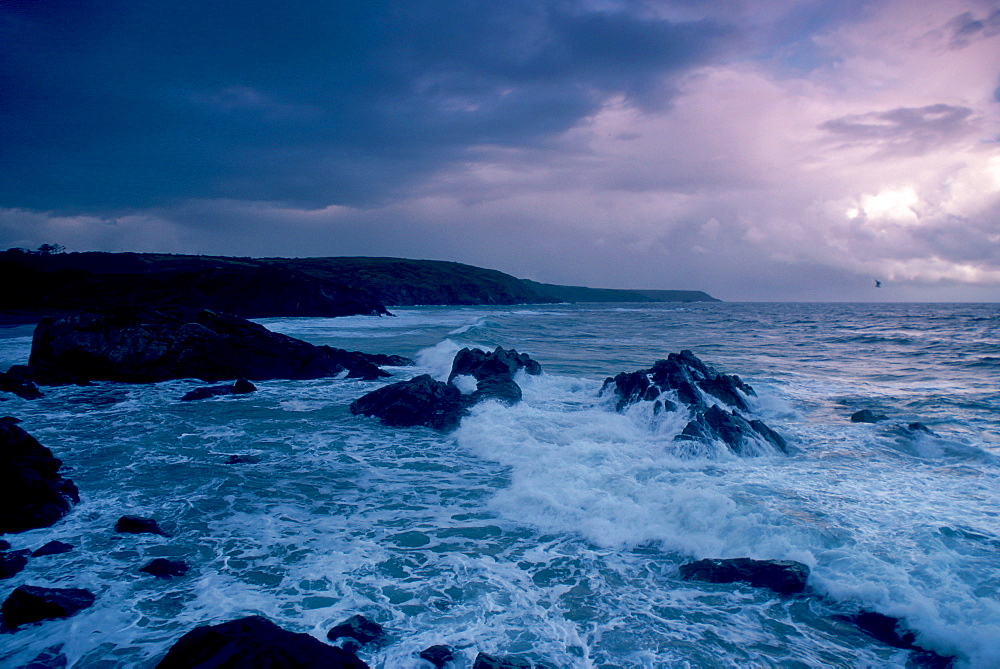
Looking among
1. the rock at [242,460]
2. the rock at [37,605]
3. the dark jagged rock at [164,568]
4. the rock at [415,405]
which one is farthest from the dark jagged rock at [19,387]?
the rock at [37,605]

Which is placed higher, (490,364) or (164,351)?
(164,351)

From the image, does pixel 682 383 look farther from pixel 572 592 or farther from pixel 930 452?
pixel 572 592

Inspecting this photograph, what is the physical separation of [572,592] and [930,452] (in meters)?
9.34

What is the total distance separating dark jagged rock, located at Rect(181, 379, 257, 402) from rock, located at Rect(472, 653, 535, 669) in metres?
13.4

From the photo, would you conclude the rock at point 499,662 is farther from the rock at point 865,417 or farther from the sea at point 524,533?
the rock at point 865,417

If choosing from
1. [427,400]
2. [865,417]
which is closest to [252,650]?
[427,400]

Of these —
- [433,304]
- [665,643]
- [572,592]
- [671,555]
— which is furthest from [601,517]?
[433,304]

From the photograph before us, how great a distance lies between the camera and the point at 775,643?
15.8 feet

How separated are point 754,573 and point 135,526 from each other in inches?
301

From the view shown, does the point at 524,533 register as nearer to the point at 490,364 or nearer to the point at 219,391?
the point at 490,364

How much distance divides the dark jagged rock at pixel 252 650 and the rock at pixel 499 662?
3.29 ft

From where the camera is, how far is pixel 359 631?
4.64 meters

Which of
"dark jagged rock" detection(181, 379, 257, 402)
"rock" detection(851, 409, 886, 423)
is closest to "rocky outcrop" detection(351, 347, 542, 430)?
"dark jagged rock" detection(181, 379, 257, 402)

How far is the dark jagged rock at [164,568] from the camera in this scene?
18.5ft
